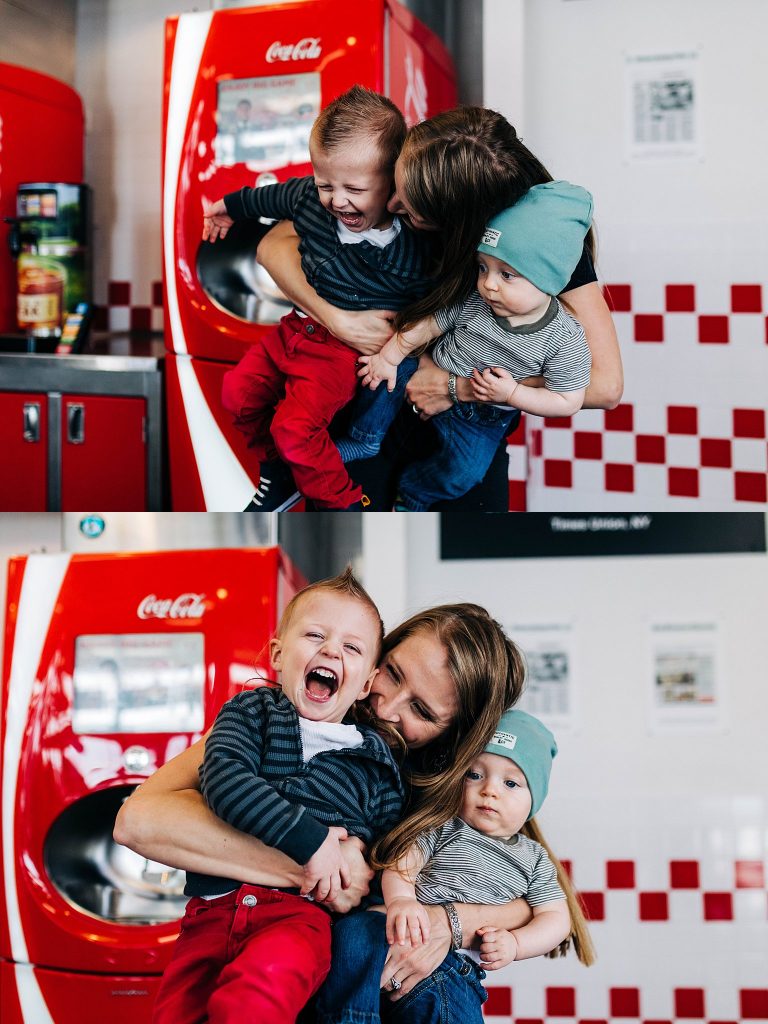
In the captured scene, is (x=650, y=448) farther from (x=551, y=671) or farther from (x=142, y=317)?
(x=142, y=317)

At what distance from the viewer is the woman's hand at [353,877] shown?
116 cm

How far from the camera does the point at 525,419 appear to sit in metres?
2.65

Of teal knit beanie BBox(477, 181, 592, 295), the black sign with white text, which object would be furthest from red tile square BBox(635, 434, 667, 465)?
teal knit beanie BBox(477, 181, 592, 295)

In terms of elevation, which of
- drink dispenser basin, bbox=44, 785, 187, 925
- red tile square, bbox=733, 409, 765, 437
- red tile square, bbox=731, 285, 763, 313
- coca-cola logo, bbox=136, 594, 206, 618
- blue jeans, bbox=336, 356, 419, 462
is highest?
red tile square, bbox=731, 285, 763, 313

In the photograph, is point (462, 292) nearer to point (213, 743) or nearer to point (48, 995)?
point (213, 743)

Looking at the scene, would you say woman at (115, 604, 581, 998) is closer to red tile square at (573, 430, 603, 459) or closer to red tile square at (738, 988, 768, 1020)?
red tile square at (738, 988, 768, 1020)

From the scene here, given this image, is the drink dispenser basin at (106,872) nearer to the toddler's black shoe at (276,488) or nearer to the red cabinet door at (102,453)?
the toddler's black shoe at (276,488)

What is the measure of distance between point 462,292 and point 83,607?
81cm

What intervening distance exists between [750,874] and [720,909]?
0.30 feet

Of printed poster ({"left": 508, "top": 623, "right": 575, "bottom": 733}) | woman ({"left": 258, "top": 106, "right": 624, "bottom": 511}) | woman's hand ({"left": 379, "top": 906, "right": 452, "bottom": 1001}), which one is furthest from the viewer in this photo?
printed poster ({"left": 508, "top": 623, "right": 575, "bottom": 733})

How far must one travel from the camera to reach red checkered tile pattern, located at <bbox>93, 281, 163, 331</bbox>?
3.11m

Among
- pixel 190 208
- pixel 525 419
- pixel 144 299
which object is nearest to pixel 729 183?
pixel 525 419

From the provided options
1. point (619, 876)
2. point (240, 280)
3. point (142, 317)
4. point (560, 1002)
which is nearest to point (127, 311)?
point (142, 317)

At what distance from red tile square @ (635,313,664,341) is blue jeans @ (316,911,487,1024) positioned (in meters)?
1.75
